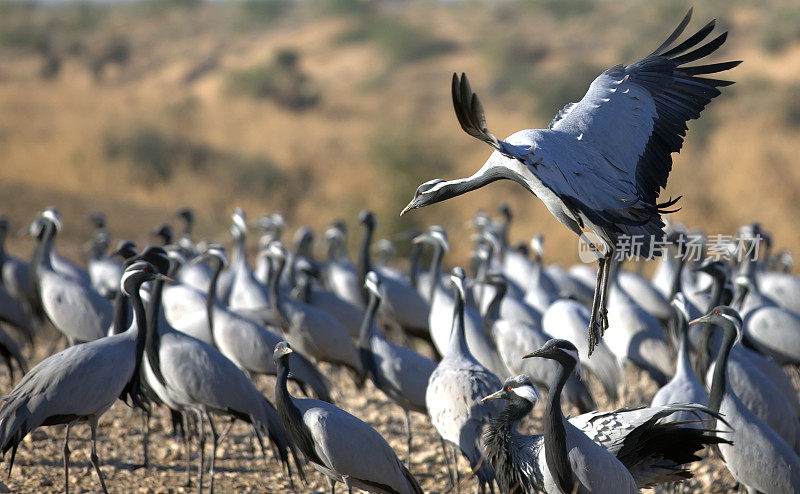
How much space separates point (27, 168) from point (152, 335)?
2018 centimetres

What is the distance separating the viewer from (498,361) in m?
7.97

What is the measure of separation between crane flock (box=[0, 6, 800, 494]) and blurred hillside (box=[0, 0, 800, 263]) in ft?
30.1

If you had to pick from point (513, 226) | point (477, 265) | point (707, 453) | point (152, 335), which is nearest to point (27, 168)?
point (513, 226)

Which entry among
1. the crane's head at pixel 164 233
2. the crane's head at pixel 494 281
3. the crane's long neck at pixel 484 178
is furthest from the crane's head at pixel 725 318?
the crane's head at pixel 164 233

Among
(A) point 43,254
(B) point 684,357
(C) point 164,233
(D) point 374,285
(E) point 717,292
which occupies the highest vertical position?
(C) point 164,233

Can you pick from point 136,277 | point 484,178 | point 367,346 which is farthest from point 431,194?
point 367,346

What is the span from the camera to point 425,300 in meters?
11.2

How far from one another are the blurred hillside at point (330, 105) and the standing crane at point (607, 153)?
12.6m

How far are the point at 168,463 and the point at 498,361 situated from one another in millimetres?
2811

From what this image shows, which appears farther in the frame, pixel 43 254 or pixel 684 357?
pixel 43 254

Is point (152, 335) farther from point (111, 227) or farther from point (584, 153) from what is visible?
point (111, 227)

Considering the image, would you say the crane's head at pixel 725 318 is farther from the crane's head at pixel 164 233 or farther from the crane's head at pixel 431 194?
the crane's head at pixel 164 233

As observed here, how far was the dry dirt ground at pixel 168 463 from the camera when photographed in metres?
6.21

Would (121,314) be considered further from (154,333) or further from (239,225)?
(239,225)
